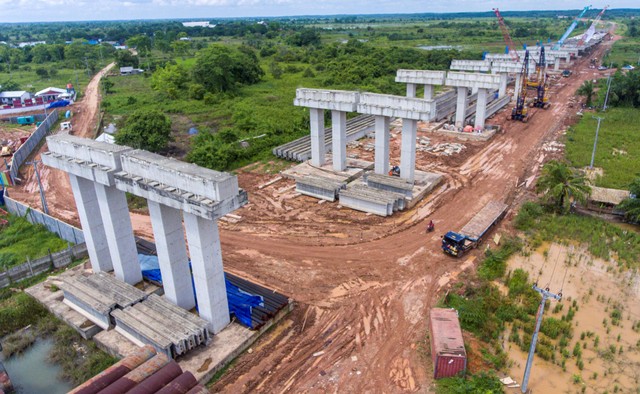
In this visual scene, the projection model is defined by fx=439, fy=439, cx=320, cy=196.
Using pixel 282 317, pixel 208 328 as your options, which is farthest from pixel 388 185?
pixel 208 328

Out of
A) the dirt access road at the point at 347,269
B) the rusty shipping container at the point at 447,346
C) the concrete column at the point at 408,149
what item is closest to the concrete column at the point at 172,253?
the dirt access road at the point at 347,269

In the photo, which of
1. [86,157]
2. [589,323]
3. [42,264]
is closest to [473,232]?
[589,323]

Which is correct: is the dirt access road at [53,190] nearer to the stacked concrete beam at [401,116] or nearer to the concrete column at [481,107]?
the stacked concrete beam at [401,116]

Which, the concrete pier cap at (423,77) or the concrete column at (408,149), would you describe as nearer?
the concrete column at (408,149)

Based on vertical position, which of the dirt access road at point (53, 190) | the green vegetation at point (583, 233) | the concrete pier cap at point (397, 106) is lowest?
the green vegetation at point (583, 233)

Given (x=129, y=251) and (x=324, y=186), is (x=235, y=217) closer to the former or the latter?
(x=324, y=186)

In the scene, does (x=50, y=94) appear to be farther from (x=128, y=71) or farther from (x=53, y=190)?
(x=53, y=190)
